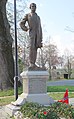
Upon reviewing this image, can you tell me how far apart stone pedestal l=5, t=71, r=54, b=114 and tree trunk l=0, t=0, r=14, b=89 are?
441 inches

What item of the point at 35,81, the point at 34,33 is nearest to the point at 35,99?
the point at 35,81

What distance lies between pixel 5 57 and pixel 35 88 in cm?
1183

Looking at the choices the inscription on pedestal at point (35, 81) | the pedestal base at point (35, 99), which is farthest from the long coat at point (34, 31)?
the pedestal base at point (35, 99)

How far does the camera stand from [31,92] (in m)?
11.4

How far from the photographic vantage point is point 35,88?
11.4 metres

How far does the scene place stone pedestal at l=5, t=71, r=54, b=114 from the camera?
11.2m

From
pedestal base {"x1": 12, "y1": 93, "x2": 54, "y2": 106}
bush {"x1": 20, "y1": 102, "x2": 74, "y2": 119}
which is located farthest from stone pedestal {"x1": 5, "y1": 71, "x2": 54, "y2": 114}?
bush {"x1": 20, "y1": 102, "x2": 74, "y2": 119}

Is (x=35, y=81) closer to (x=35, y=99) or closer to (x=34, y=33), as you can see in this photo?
(x=35, y=99)

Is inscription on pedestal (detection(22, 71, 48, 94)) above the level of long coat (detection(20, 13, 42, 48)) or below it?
below

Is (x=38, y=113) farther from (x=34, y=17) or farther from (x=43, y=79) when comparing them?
(x=34, y=17)

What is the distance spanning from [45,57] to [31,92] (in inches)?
2427

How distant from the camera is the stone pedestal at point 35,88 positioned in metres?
11.2

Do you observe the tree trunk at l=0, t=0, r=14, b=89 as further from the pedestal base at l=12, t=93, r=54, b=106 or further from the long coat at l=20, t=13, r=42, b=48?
the pedestal base at l=12, t=93, r=54, b=106

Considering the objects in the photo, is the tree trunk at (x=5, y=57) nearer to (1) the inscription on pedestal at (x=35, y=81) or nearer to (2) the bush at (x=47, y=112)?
(1) the inscription on pedestal at (x=35, y=81)
